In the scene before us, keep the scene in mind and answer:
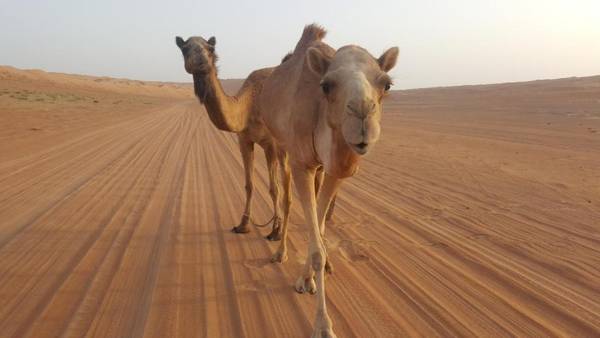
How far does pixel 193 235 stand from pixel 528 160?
10.1 metres

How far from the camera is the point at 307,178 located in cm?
409

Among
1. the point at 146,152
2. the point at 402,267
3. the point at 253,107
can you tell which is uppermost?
the point at 253,107

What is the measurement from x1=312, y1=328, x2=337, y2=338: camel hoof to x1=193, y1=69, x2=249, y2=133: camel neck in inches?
128

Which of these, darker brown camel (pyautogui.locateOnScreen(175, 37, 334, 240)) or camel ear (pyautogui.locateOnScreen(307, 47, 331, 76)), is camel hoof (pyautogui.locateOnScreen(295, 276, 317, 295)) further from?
camel ear (pyautogui.locateOnScreen(307, 47, 331, 76))

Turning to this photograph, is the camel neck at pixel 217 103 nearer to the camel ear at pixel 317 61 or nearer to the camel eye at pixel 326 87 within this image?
the camel ear at pixel 317 61

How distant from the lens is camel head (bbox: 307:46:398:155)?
268 centimetres

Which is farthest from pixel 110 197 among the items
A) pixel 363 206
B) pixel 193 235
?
pixel 363 206

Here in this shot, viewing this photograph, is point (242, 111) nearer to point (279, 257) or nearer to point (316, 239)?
point (279, 257)

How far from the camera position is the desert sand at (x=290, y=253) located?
11.8 feet

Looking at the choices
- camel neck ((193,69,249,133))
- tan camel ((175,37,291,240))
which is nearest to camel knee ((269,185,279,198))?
tan camel ((175,37,291,240))

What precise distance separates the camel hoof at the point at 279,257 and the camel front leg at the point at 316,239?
2.54ft

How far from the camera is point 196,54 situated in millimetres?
5156

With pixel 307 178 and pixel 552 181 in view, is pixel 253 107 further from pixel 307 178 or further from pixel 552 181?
pixel 552 181

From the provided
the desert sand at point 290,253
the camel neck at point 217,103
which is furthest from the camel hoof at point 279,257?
the camel neck at point 217,103
